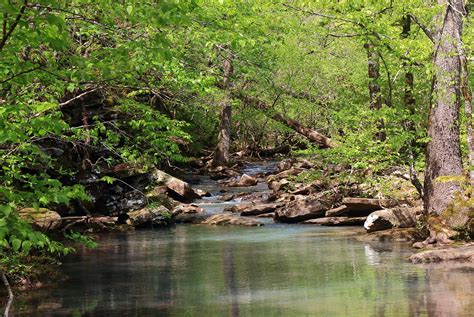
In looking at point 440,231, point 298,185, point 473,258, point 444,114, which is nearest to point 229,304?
point 473,258

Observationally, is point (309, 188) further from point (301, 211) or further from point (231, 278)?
point (231, 278)

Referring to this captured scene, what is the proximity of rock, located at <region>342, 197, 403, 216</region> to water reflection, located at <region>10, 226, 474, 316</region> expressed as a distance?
279cm

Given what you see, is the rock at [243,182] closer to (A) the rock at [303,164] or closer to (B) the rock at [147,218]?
(A) the rock at [303,164]

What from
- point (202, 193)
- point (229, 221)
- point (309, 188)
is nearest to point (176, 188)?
point (202, 193)

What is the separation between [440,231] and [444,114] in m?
2.89

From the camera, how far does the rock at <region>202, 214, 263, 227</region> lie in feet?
70.4

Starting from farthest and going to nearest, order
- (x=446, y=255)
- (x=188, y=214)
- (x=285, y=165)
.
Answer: (x=285, y=165)
(x=188, y=214)
(x=446, y=255)

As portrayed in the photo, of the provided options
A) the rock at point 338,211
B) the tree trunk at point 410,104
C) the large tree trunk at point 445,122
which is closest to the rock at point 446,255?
the large tree trunk at point 445,122

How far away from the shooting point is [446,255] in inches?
507

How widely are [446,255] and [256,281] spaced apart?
418cm

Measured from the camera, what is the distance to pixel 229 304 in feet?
32.5

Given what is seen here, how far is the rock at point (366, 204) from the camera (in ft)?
66.1

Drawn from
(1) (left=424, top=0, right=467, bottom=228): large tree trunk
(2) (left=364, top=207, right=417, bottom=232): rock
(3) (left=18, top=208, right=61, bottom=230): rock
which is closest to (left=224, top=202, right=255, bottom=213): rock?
(2) (left=364, top=207, right=417, bottom=232): rock

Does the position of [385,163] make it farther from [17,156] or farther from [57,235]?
[17,156]
